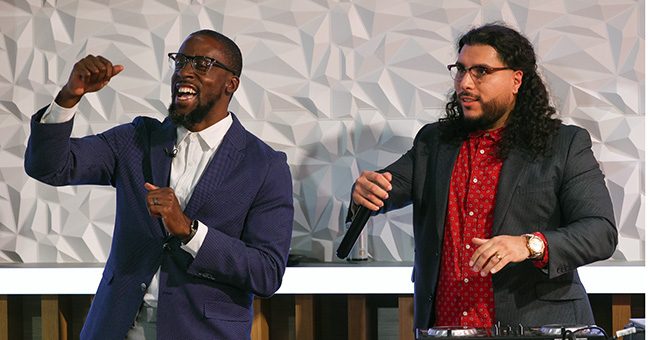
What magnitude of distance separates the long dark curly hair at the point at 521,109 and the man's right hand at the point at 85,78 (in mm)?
961

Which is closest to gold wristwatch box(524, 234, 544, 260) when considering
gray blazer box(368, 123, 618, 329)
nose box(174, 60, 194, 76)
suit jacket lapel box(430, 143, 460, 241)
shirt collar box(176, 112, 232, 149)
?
gray blazer box(368, 123, 618, 329)

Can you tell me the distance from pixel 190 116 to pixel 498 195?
0.87m

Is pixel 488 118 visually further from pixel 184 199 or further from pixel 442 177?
pixel 184 199

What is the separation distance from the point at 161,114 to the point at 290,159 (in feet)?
1.83

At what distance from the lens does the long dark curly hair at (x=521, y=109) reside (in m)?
2.76

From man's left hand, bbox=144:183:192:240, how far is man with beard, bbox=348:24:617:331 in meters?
0.44

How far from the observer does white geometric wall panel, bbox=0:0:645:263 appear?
3.83 metres

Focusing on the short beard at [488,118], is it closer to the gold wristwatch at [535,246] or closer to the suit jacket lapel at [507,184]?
the suit jacket lapel at [507,184]

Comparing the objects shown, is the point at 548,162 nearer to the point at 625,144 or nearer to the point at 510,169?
the point at 510,169

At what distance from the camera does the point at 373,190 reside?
8.20 feet

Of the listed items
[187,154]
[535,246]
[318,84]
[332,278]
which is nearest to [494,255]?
[535,246]

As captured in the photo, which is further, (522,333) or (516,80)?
(516,80)

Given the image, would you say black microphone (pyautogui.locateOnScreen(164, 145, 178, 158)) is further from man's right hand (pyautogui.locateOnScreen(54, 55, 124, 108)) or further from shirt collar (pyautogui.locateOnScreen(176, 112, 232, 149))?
man's right hand (pyautogui.locateOnScreen(54, 55, 124, 108))

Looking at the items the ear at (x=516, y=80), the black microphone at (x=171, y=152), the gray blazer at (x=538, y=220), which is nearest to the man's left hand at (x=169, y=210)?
the black microphone at (x=171, y=152)
